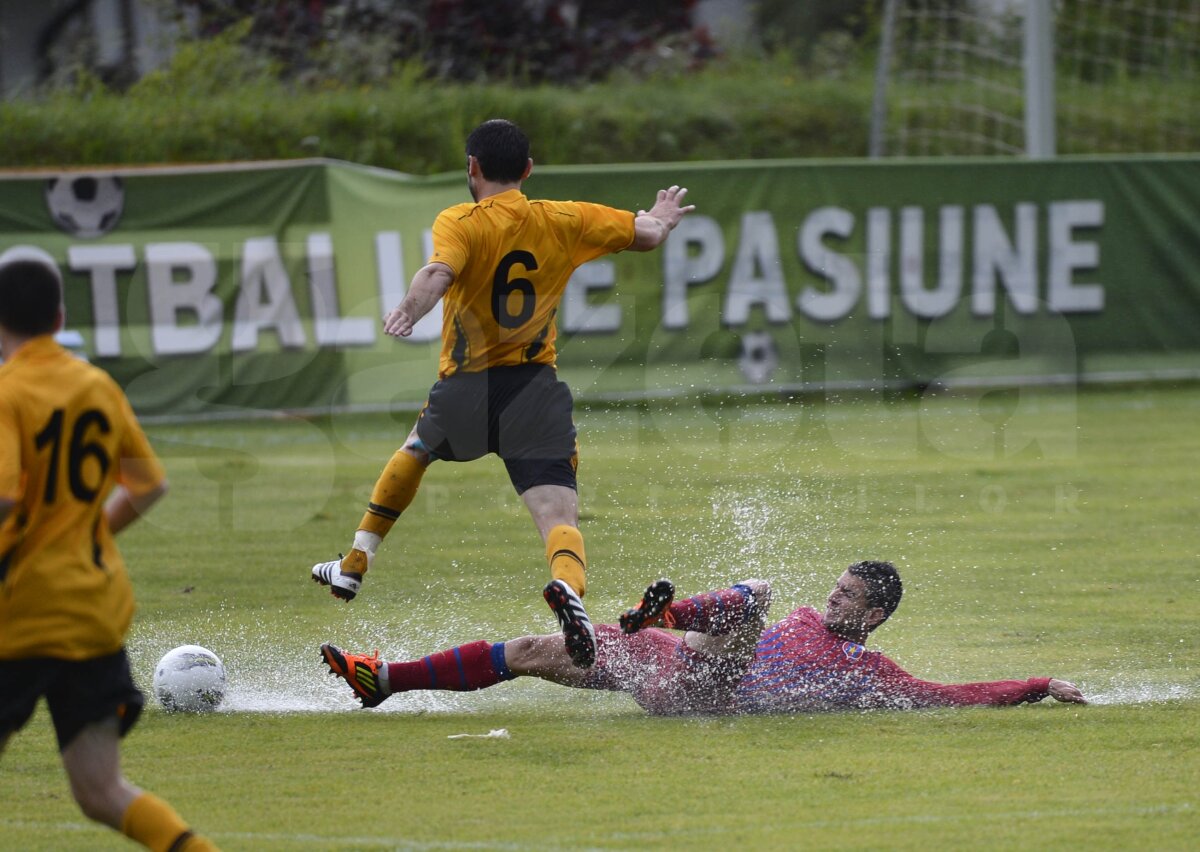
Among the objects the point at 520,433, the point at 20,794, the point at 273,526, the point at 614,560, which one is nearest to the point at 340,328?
the point at 273,526

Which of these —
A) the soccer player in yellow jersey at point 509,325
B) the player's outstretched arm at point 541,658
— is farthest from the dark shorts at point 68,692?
the soccer player in yellow jersey at point 509,325

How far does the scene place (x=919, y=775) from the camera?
17.6 feet

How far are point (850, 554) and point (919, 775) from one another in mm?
4044

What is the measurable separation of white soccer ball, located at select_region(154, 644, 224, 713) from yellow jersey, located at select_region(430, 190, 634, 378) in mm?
1528

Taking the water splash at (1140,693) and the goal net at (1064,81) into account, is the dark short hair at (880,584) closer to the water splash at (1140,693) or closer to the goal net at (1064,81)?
the water splash at (1140,693)

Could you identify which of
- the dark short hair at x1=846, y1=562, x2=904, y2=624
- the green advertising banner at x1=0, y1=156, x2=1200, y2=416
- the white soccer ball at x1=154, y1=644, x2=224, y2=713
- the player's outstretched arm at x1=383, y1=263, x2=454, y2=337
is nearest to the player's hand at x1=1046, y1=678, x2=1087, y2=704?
the dark short hair at x1=846, y1=562, x2=904, y2=624

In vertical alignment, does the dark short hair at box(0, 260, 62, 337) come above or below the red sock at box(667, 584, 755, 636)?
above

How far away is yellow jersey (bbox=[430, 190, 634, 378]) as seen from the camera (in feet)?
21.7

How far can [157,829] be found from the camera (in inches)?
164

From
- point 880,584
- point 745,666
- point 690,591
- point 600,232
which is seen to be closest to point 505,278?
point 600,232

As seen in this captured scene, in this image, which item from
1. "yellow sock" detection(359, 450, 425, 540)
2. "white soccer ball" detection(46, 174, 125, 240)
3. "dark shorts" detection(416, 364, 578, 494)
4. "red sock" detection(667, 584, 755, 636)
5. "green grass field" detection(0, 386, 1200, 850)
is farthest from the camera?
"white soccer ball" detection(46, 174, 125, 240)

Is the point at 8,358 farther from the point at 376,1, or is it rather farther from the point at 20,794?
the point at 376,1

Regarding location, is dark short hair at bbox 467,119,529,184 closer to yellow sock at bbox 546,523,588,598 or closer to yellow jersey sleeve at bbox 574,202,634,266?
yellow jersey sleeve at bbox 574,202,634,266

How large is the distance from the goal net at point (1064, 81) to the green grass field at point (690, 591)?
17.5 feet
